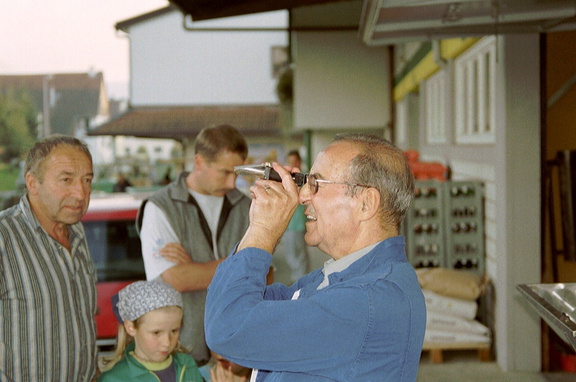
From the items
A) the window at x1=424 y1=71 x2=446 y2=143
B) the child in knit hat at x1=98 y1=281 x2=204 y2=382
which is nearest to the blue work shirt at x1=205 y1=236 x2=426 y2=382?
the child in knit hat at x1=98 y1=281 x2=204 y2=382

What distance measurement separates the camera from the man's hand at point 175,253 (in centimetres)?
341

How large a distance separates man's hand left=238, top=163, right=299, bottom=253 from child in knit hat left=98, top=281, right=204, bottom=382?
1270mm

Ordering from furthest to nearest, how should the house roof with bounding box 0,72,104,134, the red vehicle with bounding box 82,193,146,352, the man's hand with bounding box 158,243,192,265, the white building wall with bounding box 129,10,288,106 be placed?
1. the house roof with bounding box 0,72,104,134
2. the white building wall with bounding box 129,10,288,106
3. the red vehicle with bounding box 82,193,146,352
4. the man's hand with bounding box 158,243,192,265

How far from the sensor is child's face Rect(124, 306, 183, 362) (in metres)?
3.00

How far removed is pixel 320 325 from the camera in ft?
5.56

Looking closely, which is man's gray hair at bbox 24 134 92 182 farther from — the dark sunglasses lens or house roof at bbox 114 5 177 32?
house roof at bbox 114 5 177 32

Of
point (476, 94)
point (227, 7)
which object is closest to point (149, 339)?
point (227, 7)

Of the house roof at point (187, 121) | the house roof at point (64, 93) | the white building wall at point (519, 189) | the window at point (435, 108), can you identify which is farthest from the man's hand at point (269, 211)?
the house roof at point (64, 93)

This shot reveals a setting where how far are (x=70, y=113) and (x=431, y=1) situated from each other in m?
72.8

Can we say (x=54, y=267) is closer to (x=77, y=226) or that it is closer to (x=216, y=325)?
(x=77, y=226)

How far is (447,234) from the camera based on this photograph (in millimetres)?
7125

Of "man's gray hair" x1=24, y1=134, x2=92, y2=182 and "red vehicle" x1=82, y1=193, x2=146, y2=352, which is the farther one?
"red vehicle" x1=82, y1=193, x2=146, y2=352

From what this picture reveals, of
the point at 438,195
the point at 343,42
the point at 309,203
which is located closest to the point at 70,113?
the point at 343,42

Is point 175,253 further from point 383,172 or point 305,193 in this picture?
point 383,172
